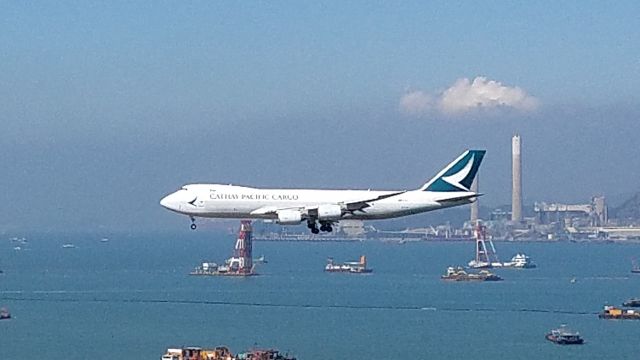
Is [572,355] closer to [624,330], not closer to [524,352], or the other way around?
[524,352]

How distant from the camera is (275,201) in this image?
68.7 meters

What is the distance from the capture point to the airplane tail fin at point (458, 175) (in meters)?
72.7

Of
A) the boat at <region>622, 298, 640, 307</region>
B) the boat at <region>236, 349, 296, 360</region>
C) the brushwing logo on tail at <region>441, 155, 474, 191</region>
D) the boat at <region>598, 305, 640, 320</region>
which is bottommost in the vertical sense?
the boat at <region>236, 349, 296, 360</region>

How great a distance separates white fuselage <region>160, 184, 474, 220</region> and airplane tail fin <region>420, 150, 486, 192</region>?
1283 mm

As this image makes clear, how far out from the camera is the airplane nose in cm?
6869

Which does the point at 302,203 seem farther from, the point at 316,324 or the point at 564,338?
the point at 316,324

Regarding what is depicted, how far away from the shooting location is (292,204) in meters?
69.0

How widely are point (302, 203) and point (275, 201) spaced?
1450mm

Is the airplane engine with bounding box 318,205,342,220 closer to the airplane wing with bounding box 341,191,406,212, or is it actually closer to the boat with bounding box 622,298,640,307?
the airplane wing with bounding box 341,191,406,212

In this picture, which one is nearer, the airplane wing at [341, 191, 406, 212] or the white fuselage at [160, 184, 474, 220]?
the white fuselage at [160, 184, 474, 220]

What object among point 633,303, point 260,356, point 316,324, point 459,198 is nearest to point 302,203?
point 459,198

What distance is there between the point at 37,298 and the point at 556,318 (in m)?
74.9

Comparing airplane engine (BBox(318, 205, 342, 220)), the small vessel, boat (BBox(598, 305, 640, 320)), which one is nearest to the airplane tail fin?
airplane engine (BBox(318, 205, 342, 220))

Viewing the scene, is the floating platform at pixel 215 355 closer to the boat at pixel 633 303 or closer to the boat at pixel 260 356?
the boat at pixel 260 356
